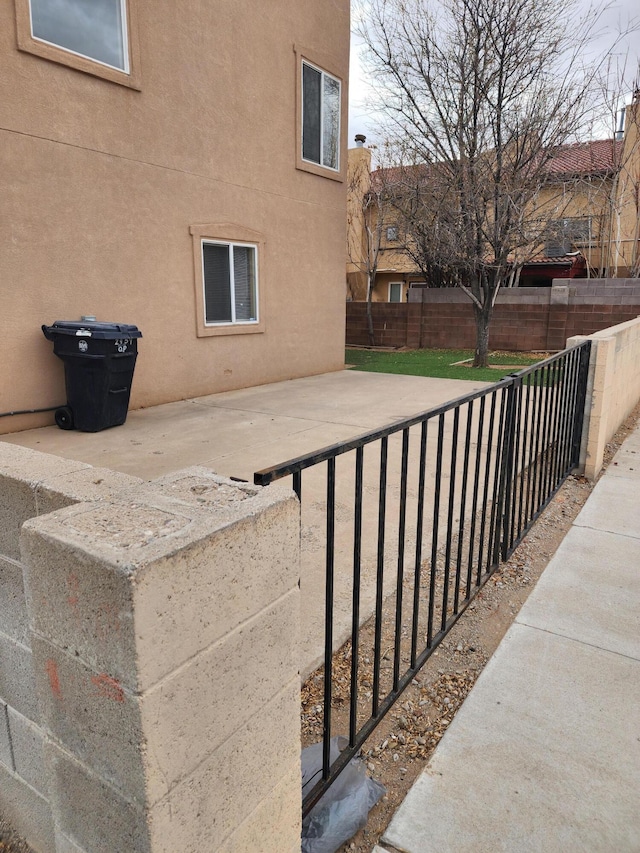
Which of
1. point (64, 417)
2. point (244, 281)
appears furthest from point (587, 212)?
point (64, 417)

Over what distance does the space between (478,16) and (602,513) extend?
1086cm

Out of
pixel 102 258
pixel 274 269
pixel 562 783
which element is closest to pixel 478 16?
pixel 274 269

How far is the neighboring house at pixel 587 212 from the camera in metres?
16.9

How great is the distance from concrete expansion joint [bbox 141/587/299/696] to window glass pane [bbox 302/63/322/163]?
36.3ft

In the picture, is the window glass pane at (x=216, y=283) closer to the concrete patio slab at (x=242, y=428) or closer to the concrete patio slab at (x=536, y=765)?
the concrete patio slab at (x=242, y=428)

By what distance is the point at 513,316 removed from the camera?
16266 millimetres

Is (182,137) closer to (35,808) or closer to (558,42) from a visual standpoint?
(558,42)

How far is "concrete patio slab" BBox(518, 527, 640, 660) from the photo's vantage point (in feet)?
9.65

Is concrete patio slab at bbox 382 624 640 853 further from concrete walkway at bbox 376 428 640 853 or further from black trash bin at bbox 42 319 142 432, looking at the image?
black trash bin at bbox 42 319 142 432

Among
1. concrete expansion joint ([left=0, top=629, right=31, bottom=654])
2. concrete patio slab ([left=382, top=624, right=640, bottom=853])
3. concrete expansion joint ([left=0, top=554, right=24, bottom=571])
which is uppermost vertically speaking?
concrete expansion joint ([left=0, top=554, right=24, bottom=571])

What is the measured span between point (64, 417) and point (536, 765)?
647 centimetres

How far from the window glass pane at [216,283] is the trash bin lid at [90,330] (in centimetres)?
268

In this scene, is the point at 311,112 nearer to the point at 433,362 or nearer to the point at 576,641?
the point at 433,362

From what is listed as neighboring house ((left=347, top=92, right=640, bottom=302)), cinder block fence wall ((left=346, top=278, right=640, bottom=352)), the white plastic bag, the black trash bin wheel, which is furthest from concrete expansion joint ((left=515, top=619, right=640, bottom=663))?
cinder block fence wall ((left=346, top=278, right=640, bottom=352))
